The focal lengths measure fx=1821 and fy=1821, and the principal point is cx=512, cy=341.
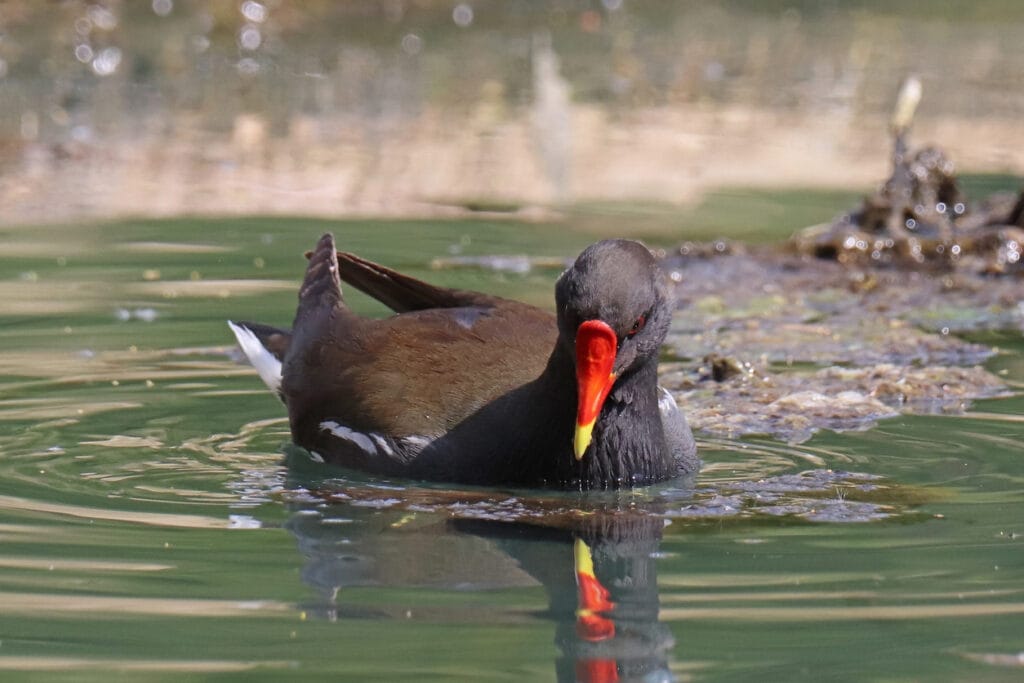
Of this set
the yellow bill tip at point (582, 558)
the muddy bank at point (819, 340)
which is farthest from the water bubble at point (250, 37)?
the yellow bill tip at point (582, 558)

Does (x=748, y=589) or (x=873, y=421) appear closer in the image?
(x=748, y=589)

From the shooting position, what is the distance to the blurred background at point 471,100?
1016cm

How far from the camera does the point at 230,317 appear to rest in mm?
7207

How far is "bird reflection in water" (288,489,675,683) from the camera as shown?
143 inches

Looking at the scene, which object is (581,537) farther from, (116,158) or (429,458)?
(116,158)

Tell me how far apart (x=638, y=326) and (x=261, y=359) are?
1.75m

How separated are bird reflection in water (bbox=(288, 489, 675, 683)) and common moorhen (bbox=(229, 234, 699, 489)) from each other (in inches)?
8.5

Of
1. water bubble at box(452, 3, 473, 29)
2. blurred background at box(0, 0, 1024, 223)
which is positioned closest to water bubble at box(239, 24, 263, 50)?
blurred background at box(0, 0, 1024, 223)

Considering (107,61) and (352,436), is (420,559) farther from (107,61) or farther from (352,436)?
(107,61)

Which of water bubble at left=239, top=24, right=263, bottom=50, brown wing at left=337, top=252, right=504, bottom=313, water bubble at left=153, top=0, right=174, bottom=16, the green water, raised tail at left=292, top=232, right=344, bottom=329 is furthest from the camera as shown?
water bubble at left=153, top=0, right=174, bottom=16

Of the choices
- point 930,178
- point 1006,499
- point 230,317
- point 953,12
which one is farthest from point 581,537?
point 953,12

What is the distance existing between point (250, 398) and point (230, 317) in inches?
42.4

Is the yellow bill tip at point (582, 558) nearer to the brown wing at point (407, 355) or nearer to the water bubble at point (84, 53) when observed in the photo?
the brown wing at point (407, 355)

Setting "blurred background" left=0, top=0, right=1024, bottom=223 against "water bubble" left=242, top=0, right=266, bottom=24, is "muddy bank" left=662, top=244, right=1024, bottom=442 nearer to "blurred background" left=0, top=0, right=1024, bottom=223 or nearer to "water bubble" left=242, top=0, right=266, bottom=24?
"blurred background" left=0, top=0, right=1024, bottom=223
